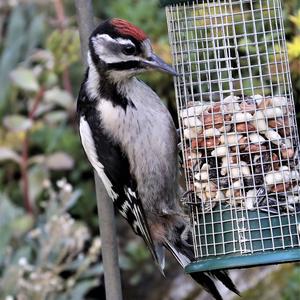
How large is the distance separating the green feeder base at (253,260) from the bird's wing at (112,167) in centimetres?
56

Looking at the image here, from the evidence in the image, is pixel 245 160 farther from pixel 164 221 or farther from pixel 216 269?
pixel 164 221

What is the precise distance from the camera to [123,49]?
387 cm

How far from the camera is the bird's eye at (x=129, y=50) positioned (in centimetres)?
383

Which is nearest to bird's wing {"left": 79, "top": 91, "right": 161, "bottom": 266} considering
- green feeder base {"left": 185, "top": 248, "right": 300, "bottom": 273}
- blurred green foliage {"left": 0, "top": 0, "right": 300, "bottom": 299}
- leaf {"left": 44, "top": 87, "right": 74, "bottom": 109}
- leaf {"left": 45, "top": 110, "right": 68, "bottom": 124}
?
green feeder base {"left": 185, "top": 248, "right": 300, "bottom": 273}

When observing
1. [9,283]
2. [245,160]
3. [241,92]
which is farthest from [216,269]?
[9,283]

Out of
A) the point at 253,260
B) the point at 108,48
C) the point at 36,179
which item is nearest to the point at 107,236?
the point at 253,260

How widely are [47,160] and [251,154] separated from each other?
2.16 meters

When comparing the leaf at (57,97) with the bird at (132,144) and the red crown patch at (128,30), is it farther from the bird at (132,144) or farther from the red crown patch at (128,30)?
the red crown patch at (128,30)

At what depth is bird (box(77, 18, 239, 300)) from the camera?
4121mm

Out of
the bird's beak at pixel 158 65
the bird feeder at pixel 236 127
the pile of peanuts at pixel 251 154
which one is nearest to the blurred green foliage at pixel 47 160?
the bird feeder at pixel 236 127

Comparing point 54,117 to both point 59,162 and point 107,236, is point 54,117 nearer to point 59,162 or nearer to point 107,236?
point 59,162

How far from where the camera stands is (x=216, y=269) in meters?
3.77

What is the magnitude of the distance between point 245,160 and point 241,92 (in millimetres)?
274

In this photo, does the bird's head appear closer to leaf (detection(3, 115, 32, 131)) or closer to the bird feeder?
the bird feeder
